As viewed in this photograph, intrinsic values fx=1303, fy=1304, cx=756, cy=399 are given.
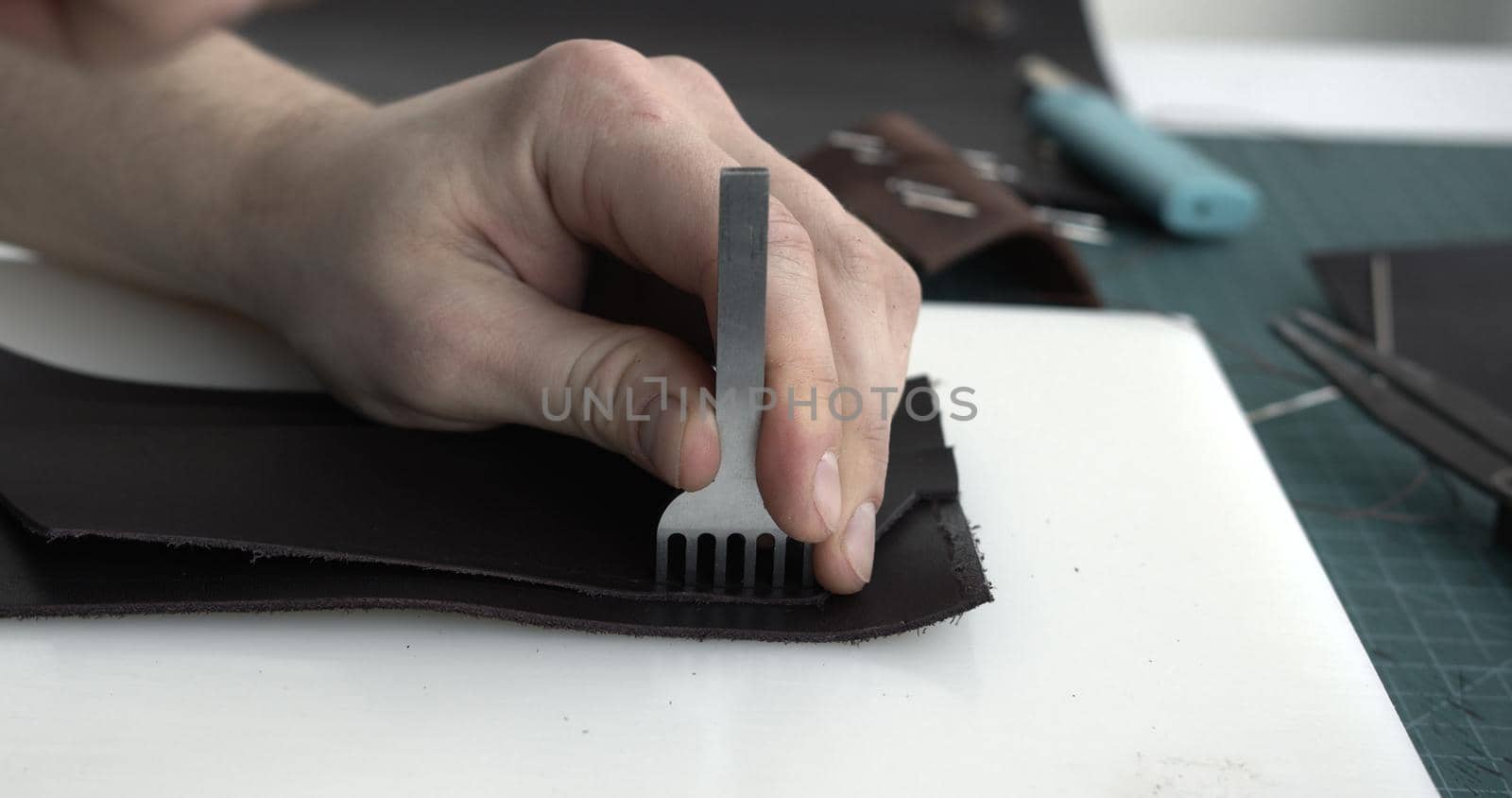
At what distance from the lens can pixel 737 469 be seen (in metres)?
0.77

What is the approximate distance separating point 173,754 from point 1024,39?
1.82 meters

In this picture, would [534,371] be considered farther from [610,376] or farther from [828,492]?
[828,492]

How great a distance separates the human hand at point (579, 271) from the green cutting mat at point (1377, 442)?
445 mm

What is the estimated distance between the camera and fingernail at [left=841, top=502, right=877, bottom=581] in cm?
77

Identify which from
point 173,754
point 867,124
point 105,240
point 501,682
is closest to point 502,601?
point 501,682

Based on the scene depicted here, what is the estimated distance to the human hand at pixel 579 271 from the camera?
769 mm

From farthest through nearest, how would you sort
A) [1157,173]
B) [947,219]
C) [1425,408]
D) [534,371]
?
[1157,173]
[947,219]
[1425,408]
[534,371]

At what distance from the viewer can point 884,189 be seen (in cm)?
144

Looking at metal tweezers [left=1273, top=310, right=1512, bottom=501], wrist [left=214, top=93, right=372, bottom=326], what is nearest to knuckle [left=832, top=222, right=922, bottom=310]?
wrist [left=214, top=93, right=372, bottom=326]

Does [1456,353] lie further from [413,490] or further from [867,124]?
[413,490]

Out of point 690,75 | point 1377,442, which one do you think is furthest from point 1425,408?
point 690,75

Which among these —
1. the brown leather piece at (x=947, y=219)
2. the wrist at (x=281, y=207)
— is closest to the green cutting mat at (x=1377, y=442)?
the brown leather piece at (x=947, y=219)

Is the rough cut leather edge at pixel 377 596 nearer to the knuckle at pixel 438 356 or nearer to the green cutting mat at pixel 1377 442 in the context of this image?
the knuckle at pixel 438 356

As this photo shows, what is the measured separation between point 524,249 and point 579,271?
0.05 m
